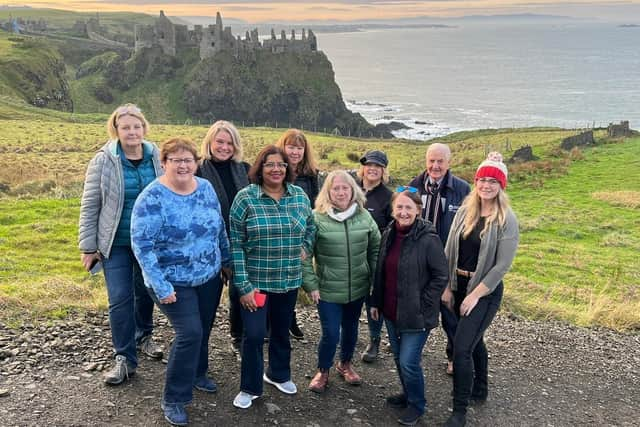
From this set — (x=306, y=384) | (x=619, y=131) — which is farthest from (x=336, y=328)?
(x=619, y=131)

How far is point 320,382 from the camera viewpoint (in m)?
6.38

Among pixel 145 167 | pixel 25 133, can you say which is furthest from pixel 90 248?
pixel 25 133

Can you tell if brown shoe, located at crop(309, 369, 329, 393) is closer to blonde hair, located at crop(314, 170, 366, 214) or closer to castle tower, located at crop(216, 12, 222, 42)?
blonde hair, located at crop(314, 170, 366, 214)

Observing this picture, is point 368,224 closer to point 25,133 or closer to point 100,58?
point 25,133

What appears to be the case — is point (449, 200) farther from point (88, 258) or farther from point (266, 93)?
point (266, 93)

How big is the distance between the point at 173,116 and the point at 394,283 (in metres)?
82.9

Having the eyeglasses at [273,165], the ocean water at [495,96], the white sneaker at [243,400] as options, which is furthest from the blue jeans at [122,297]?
the ocean water at [495,96]

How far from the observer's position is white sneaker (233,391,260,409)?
5.82 m

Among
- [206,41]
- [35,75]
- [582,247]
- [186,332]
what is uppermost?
[206,41]

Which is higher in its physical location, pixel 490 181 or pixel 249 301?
pixel 490 181

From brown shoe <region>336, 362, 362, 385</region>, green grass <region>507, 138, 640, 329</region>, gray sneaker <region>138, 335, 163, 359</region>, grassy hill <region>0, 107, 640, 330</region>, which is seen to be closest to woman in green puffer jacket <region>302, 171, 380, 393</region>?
brown shoe <region>336, 362, 362, 385</region>

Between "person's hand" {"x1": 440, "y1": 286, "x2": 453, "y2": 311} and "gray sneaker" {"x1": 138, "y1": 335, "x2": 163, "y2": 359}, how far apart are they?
3.35 m

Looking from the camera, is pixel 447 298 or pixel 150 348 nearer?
pixel 447 298

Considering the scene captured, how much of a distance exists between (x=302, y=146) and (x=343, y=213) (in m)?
1.31
